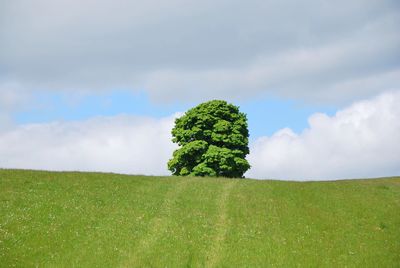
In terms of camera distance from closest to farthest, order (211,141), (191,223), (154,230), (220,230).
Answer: (154,230)
(220,230)
(191,223)
(211,141)

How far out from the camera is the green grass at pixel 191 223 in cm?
3378

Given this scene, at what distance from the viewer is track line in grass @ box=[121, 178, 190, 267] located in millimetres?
33469

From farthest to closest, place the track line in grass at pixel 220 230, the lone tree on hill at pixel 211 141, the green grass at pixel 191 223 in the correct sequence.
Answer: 1. the lone tree on hill at pixel 211 141
2. the green grass at pixel 191 223
3. the track line in grass at pixel 220 230

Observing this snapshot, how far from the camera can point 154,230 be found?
124ft

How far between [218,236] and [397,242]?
13303mm

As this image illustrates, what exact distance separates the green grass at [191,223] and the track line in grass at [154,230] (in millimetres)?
76

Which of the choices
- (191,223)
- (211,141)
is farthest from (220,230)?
(211,141)

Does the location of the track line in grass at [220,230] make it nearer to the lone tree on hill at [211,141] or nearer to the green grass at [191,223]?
the green grass at [191,223]

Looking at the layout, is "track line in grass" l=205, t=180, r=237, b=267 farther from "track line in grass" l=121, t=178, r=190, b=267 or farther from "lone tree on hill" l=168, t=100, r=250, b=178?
"lone tree on hill" l=168, t=100, r=250, b=178

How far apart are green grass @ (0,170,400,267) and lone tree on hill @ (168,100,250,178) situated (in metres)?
20.3

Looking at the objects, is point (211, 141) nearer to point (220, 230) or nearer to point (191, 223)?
point (191, 223)

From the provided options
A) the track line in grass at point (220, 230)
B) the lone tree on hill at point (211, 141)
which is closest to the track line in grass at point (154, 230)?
the track line in grass at point (220, 230)

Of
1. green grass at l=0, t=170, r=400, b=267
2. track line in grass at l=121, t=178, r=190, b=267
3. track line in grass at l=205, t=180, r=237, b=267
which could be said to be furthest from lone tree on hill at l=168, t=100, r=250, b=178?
track line in grass at l=121, t=178, r=190, b=267

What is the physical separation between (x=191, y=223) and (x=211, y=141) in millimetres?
38184
